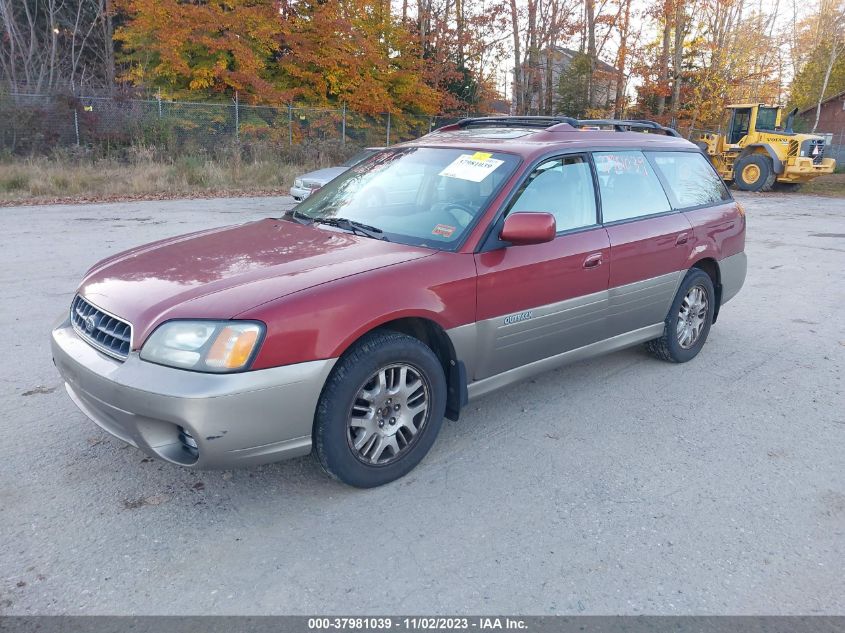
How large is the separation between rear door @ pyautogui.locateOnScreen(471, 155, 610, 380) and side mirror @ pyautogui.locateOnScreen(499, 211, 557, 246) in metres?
0.15

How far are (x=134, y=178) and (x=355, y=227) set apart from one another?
1487 cm

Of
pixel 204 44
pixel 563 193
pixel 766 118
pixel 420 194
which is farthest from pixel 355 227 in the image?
pixel 766 118

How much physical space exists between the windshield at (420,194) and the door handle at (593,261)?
761 millimetres

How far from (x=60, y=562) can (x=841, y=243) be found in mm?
12629

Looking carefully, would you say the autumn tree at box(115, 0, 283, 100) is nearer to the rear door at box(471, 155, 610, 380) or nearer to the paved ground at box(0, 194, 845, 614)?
the paved ground at box(0, 194, 845, 614)

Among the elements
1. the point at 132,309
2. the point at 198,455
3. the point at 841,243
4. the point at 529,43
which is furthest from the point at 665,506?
the point at 529,43

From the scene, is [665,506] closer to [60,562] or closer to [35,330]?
[60,562]

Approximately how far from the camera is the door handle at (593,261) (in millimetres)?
4027

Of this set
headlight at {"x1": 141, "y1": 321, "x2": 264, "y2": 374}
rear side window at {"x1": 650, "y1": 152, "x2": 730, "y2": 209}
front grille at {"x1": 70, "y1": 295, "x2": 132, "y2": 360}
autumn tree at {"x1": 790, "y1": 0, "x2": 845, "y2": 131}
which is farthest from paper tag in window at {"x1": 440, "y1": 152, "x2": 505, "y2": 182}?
autumn tree at {"x1": 790, "y1": 0, "x2": 845, "y2": 131}

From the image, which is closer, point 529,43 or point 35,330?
point 35,330

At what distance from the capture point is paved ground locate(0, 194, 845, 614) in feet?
8.19

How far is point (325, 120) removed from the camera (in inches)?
947
